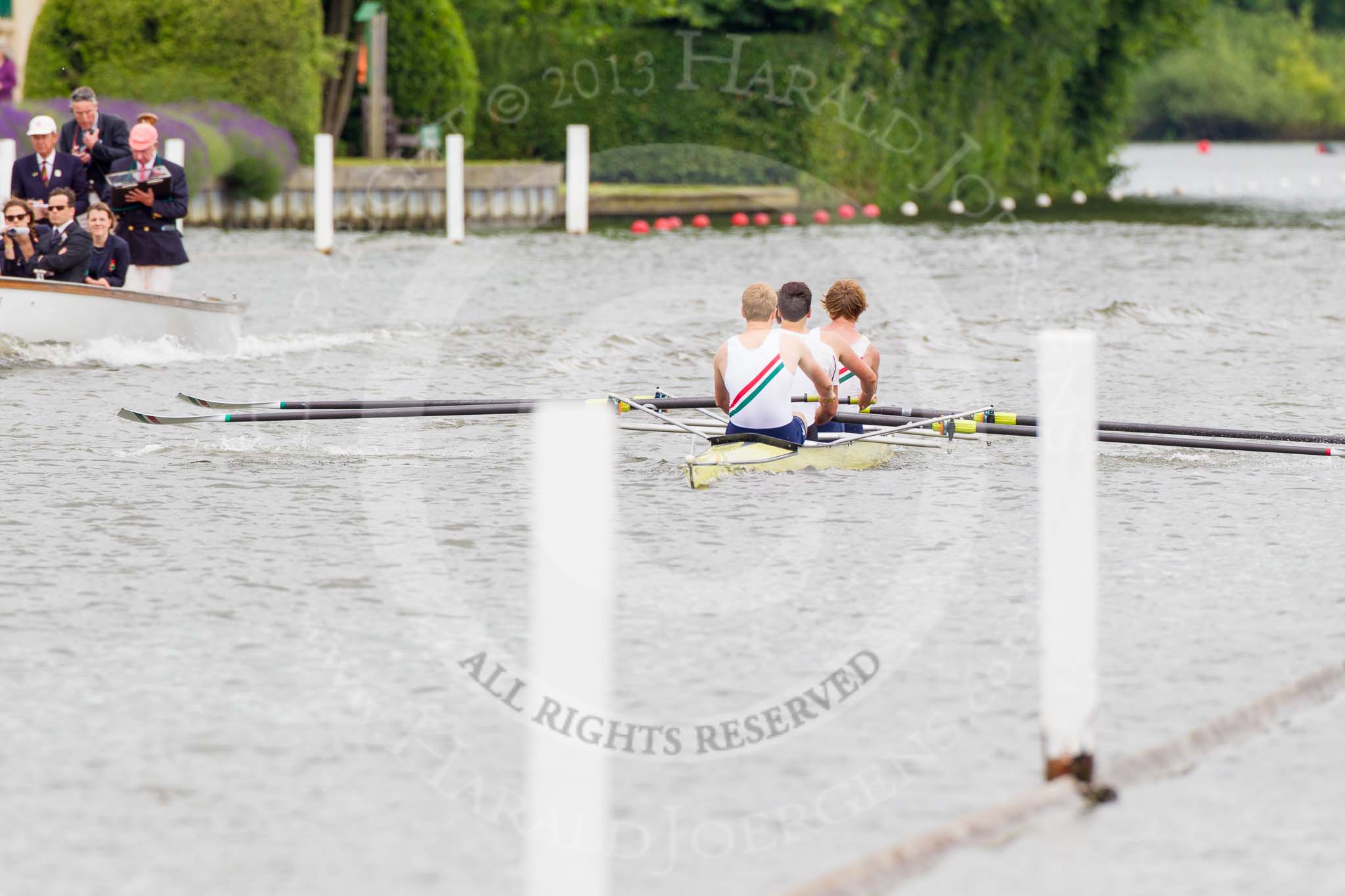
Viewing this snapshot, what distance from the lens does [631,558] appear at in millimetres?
9883

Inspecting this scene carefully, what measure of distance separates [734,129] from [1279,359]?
24.6 m

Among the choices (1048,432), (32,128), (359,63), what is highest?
(359,63)

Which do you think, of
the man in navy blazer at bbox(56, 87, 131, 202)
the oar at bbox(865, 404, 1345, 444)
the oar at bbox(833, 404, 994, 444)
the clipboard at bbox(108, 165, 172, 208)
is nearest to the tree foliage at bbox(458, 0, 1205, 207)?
the man in navy blazer at bbox(56, 87, 131, 202)

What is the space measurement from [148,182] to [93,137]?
0.58 metres

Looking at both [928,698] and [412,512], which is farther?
[412,512]

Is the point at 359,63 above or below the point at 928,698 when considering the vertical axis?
above

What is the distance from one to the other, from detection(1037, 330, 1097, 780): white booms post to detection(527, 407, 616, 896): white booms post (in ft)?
4.11

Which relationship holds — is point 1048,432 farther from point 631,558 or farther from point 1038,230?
point 1038,230

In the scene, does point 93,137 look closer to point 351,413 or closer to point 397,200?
point 351,413

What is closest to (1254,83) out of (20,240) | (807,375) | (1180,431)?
(20,240)

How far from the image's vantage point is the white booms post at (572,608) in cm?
562

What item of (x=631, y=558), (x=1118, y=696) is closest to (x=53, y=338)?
(x=631, y=558)

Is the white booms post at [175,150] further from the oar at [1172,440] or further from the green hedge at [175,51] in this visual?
the oar at [1172,440]

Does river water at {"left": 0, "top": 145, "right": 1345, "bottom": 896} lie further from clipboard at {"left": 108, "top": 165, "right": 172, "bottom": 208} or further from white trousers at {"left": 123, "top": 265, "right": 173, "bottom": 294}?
clipboard at {"left": 108, "top": 165, "right": 172, "bottom": 208}
